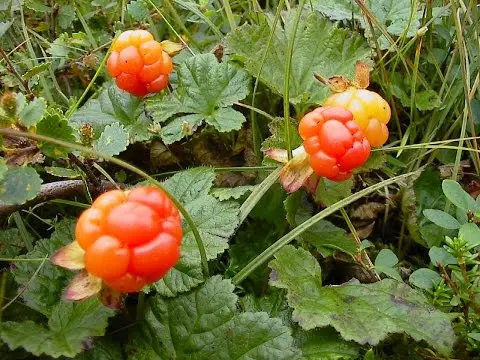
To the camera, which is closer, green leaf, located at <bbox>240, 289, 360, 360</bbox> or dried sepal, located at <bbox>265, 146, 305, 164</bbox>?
green leaf, located at <bbox>240, 289, 360, 360</bbox>

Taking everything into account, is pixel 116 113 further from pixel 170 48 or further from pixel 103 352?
pixel 103 352

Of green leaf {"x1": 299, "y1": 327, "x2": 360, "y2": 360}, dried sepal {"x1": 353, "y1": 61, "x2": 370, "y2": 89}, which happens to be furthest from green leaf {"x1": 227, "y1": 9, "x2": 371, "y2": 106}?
green leaf {"x1": 299, "y1": 327, "x2": 360, "y2": 360}

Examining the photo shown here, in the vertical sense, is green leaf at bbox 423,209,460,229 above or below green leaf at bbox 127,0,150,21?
below

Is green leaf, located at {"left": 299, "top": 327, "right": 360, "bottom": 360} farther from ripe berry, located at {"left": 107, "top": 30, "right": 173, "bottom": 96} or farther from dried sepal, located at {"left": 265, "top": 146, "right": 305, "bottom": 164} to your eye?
ripe berry, located at {"left": 107, "top": 30, "right": 173, "bottom": 96}

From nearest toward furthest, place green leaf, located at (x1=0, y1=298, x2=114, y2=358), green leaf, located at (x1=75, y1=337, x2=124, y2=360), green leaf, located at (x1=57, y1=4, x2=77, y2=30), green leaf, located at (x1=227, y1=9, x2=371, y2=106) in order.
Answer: green leaf, located at (x1=0, y1=298, x2=114, y2=358) < green leaf, located at (x1=75, y1=337, x2=124, y2=360) < green leaf, located at (x1=227, y1=9, x2=371, y2=106) < green leaf, located at (x1=57, y1=4, x2=77, y2=30)

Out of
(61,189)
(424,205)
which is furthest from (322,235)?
(61,189)

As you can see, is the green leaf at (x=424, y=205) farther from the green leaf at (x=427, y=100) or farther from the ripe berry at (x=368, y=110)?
the ripe berry at (x=368, y=110)

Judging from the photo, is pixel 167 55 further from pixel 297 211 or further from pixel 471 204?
pixel 471 204

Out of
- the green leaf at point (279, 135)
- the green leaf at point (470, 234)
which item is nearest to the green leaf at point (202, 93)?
the green leaf at point (279, 135)
